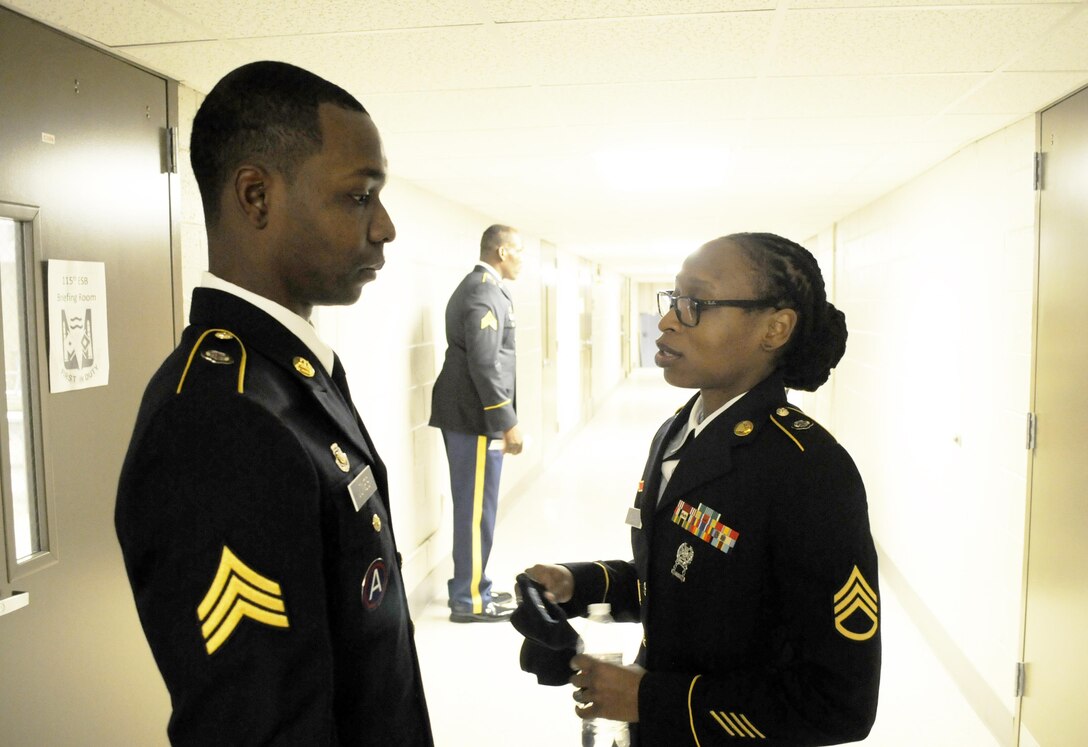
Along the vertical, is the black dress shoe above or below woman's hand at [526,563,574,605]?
below

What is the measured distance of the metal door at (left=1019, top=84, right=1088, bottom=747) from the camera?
2186 millimetres

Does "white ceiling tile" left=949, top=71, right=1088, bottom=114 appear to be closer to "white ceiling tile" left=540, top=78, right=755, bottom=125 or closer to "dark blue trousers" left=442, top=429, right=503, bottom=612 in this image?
"white ceiling tile" left=540, top=78, right=755, bottom=125

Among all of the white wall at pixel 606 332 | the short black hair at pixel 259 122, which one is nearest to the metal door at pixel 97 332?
the short black hair at pixel 259 122

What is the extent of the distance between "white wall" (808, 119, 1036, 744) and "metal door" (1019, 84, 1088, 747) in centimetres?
10

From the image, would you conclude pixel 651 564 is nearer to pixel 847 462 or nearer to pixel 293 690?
pixel 847 462

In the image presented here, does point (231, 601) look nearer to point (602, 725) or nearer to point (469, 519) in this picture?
point (602, 725)

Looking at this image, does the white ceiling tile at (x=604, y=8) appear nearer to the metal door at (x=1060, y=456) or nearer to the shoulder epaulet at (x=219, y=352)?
the shoulder epaulet at (x=219, y=352)

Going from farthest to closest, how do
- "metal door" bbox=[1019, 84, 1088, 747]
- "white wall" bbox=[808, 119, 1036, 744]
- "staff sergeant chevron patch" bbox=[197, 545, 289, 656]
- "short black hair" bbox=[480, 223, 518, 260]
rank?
"short black hair" bbox=[480, 223, 518, 260] < "white wall" bbox=[808, 119, 1036, 744] < "metal door" bbox=[1019, 84, 1088, 747] < "staff sergeant chevron patch" bbox=[197, 545, 289, 656]

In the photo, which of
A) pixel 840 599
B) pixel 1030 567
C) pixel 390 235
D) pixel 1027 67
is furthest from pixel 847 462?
pixel 1030 567

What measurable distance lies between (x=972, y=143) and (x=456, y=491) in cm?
270

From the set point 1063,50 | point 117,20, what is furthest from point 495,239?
point 1063,50

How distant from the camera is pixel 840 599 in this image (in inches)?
43.2

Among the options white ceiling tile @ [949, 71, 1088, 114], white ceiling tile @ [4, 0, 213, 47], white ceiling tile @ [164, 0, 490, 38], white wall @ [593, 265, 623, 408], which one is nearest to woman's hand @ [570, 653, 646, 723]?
white ceiling tile @ [164, 0, 490, 38]

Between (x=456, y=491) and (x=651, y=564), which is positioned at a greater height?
(x=651, y=564)
